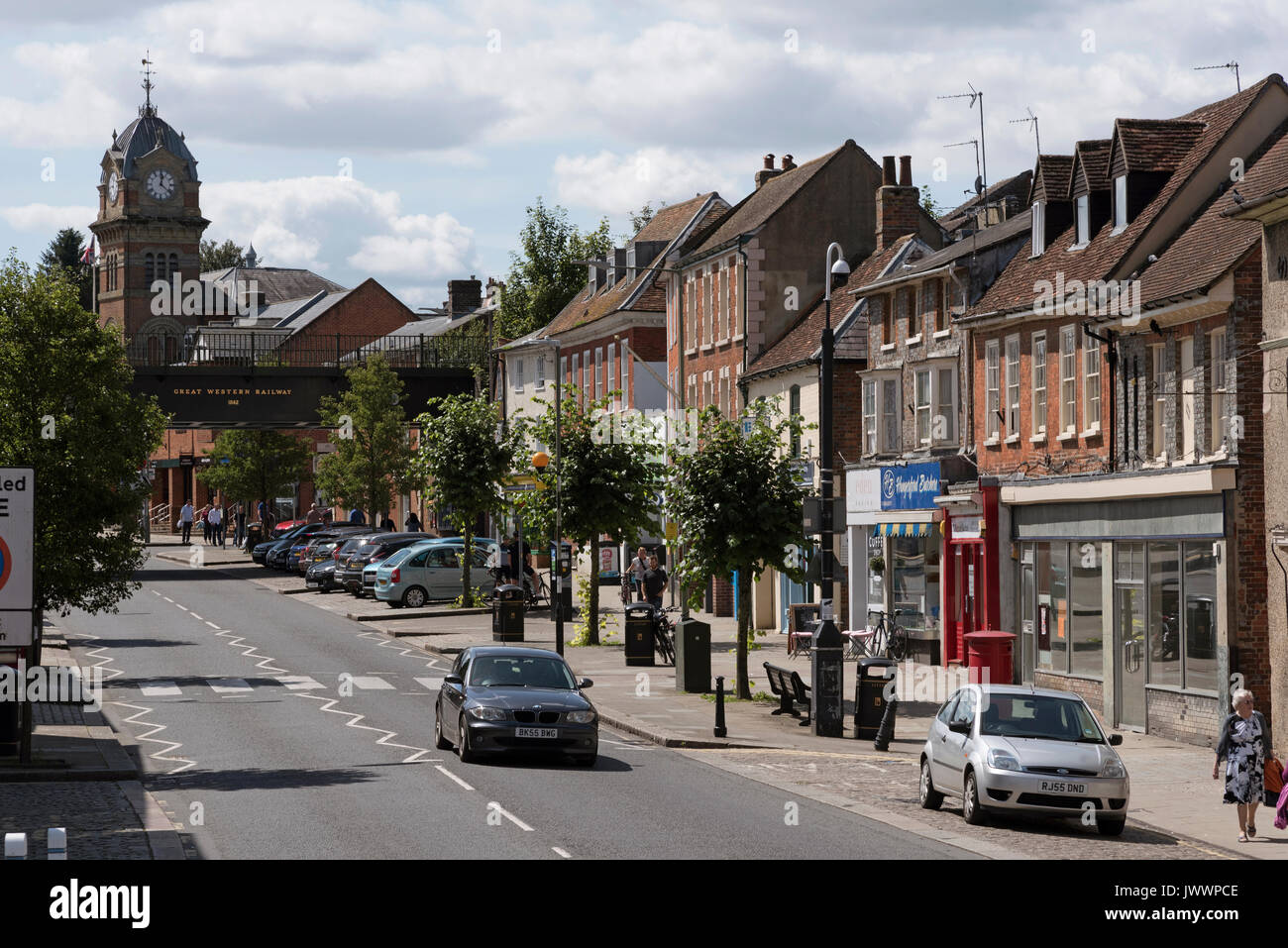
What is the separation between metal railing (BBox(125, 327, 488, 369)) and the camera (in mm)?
80188

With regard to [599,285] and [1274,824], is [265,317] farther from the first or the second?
[1274,824]

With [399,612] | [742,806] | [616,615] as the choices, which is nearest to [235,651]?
[399,612]

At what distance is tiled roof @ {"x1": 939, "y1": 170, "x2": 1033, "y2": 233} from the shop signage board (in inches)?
429

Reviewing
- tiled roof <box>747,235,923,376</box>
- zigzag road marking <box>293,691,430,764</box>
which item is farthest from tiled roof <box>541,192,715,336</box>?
zigzag road marking <box>293,691,430,764</box>

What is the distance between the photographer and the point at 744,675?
3209cm

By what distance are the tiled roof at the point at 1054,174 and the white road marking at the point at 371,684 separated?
15.8 metres

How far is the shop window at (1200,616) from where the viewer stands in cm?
2655

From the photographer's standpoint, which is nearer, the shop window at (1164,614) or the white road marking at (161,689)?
the shop window at (1164,614)

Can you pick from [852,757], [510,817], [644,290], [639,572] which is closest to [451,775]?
[510,817]

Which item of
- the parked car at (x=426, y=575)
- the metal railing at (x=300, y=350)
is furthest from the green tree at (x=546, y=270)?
the parked car at (x=426, y=575)

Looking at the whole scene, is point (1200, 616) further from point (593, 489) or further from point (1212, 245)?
point (593, 489)

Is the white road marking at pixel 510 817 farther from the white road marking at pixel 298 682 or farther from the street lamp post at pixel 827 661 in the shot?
the white road marking at pixel 298 682

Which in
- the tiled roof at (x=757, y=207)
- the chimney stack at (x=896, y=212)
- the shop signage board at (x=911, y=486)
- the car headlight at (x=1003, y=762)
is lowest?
the car headlight at (x=1003, y=762)

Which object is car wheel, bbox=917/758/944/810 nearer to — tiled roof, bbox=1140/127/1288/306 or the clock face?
tiled roof, bbox=1140/127/1288/306
